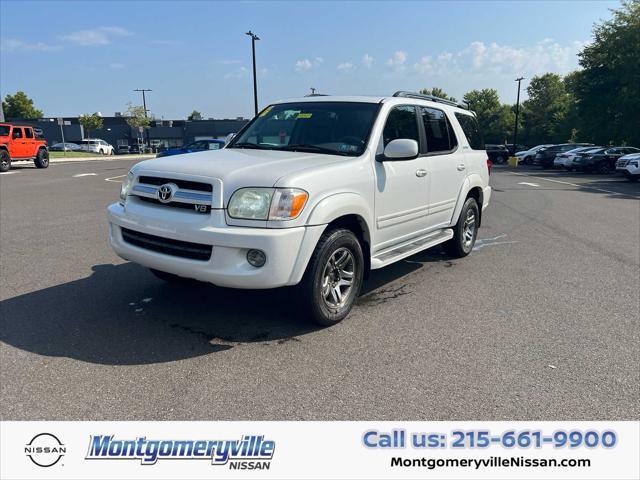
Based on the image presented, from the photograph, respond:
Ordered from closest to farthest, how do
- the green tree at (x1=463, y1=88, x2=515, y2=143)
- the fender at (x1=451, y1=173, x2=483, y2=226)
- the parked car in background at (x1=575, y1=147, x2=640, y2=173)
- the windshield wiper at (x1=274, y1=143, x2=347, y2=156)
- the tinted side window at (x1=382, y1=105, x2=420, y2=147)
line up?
1. the windshield wiper at (x1=274, y1=143, x2=347, y2=156)
2. the tinted side window at (x1=382, y1=105, x2=420, y2=147)
3. the fender at (x1=451, y1=173, x2=483, y2=226)
4. the parked car in background at (x1=575, y1=147, x2=640, y2=173)
5. the green tree at (x1=463, y1=88, x2=515, y2=143)

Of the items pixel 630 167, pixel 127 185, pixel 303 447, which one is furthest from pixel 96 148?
pixel 303 447

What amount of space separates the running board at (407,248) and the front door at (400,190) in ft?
0.22

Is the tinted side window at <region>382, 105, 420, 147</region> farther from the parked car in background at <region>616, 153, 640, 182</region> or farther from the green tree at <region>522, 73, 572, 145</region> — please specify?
the green tree at <region>522, 73, 572, 145</region>

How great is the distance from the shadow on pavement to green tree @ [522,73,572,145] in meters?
63.3

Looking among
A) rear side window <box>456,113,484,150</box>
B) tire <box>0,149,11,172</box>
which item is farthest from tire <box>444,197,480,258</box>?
tire <box>0,149,11,172</box>

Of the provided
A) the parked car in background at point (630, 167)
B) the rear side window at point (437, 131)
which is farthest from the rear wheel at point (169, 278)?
the parked car in background at point (630, 167)

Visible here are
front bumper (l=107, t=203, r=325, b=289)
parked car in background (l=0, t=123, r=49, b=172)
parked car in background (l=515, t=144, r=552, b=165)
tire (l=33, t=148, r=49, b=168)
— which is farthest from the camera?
parked car in background (l=515, t=144, r=552, b=165)

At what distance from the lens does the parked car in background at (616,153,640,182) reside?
20578mm

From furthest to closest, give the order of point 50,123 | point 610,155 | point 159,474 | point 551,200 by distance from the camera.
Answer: point 50,123 → point 610,155 → point 551,200 → point 159,474

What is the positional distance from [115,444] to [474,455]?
6.04 ft

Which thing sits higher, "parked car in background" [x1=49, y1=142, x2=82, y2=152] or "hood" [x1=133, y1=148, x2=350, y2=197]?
"hood" [x1=133, y1=148, x2=350, y2=197]

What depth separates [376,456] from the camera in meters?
2.51

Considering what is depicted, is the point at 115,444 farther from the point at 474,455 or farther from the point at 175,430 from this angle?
the point at 474,455

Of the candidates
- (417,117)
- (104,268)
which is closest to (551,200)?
(417,117)
